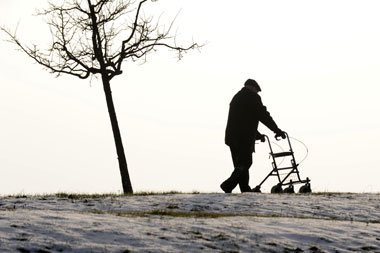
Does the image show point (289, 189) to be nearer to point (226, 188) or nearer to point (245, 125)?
point (226, 188)

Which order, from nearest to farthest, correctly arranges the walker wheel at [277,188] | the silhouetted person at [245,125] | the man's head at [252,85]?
the silhouetted person at [245,125]
the man's head at [252,85]
the walker wheel at [277,188]

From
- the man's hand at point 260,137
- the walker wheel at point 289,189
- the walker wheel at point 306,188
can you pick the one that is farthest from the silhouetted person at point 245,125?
the walker wheel at point 306,188

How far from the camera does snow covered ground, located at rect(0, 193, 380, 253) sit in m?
9.67

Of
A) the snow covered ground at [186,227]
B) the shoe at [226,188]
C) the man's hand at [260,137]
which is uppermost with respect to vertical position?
the man's hand at [260,137]

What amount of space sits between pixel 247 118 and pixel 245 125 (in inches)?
7.5

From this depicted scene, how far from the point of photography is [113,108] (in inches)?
838

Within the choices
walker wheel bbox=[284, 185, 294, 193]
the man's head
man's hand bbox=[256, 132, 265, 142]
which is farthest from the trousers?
the man's head

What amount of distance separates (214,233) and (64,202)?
5485 mm

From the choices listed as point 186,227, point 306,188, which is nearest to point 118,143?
point 306,188

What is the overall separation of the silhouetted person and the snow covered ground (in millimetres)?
2260

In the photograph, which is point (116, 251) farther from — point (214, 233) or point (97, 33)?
point (97, 33)

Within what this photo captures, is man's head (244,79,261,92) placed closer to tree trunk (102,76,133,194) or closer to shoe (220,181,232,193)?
shoe (220,181,232,193)

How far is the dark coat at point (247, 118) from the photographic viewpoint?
17.7 m

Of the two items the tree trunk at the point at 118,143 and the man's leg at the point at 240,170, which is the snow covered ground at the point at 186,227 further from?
the tree trunk at the point at 118,143
